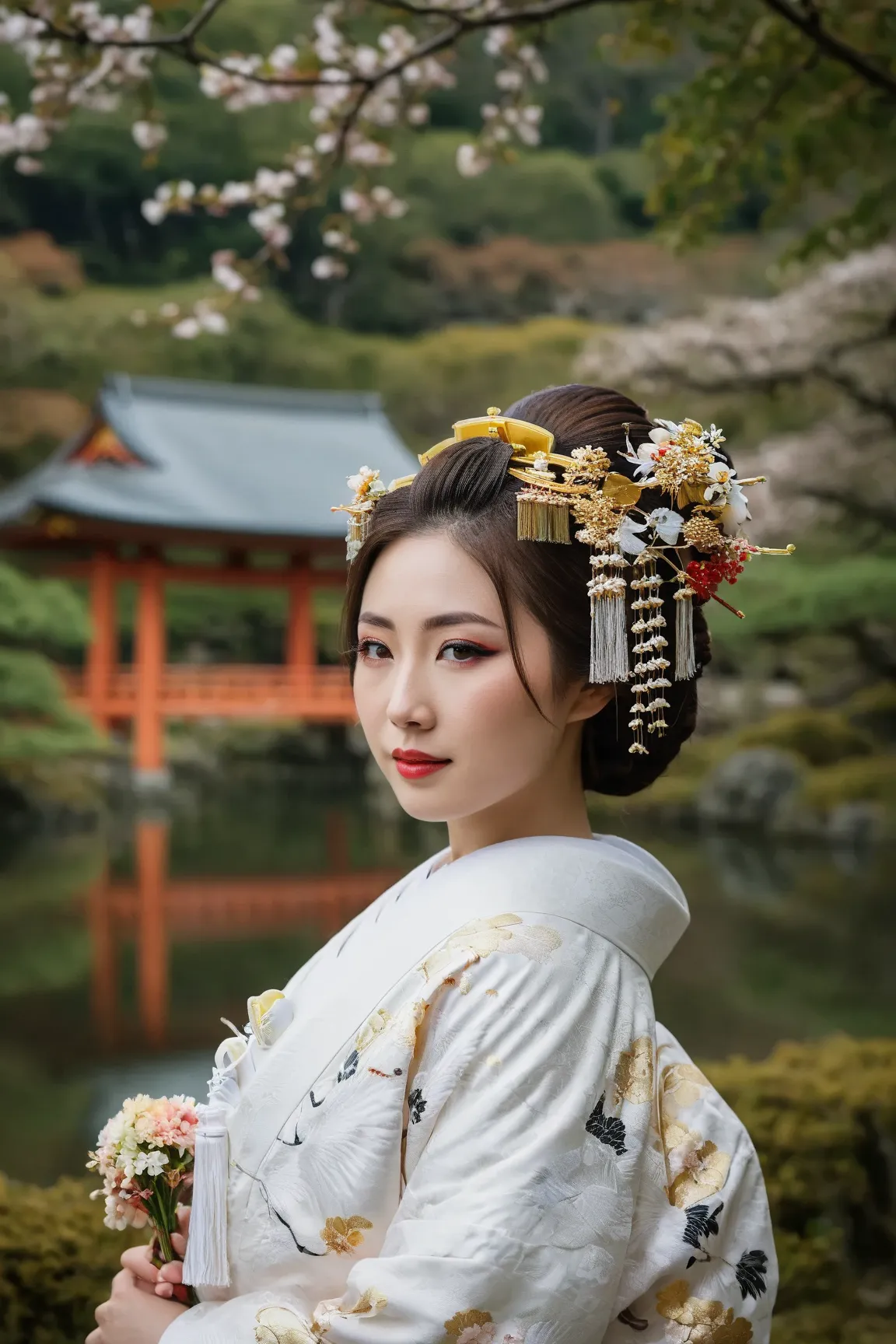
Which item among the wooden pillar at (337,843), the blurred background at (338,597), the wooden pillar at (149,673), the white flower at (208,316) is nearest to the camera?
the white flower at (208,316)

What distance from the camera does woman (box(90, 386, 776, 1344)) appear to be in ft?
2.93

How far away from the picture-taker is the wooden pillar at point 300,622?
16.7ft

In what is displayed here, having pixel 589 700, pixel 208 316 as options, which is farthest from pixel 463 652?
pixel 208 316

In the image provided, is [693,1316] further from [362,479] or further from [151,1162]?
[362,479]

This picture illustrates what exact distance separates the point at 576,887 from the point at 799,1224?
5.52 feet

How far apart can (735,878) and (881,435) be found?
2.07m

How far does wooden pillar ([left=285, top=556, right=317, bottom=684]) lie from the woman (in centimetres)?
395

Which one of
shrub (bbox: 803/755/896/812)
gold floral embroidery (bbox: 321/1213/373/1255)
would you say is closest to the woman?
gold floral embroidery (bbox: 321/1213/373/1255)

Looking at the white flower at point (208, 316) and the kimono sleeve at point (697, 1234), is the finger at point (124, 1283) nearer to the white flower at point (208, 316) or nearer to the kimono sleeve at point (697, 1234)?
the kimono sleeve at point (697, 1234)

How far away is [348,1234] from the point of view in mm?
933

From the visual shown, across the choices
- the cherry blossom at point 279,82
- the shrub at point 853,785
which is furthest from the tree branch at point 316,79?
the shrub at point 853,785

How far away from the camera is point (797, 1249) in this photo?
2.31m

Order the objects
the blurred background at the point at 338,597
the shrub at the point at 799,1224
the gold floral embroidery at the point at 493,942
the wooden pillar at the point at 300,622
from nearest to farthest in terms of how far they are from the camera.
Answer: the gold floral embroidery at the point at 493,942 < the shrub at the point at 799,1224 < the blurred background at the point at 338,597 < the wooden pillar at the point at 300,622

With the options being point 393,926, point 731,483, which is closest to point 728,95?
point 731,483
